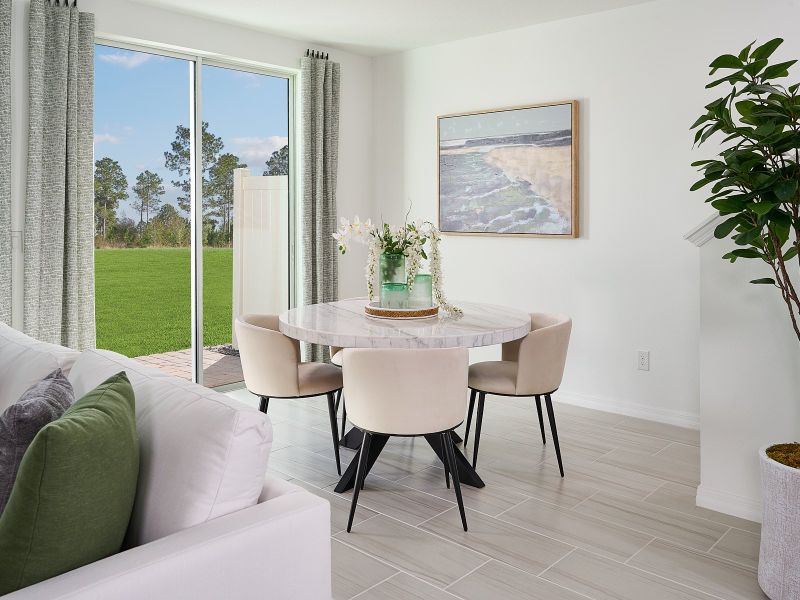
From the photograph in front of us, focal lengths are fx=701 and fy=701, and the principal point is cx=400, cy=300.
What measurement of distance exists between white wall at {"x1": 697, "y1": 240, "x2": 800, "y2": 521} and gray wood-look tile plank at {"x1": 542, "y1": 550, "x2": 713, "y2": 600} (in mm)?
716

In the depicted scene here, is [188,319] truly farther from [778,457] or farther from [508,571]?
[778,457]

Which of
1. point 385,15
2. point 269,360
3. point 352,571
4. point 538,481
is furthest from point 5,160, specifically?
point 538,481

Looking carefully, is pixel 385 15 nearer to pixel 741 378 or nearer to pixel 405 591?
pixel 741 378

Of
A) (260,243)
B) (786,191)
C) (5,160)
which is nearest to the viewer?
(786,191)

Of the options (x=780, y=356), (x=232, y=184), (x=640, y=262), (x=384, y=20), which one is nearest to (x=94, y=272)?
(x=232, y=184)

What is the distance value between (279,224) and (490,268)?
1.71 metres

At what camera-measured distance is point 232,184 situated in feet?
17.1

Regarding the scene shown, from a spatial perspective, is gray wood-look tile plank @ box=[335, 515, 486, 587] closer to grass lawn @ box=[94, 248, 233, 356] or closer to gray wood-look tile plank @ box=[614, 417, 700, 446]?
gray wood-look tile plank @ box=[614, 417, 700, 446]

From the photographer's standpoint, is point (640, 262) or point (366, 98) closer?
point (640, 262)

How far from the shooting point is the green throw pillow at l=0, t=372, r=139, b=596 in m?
1.19

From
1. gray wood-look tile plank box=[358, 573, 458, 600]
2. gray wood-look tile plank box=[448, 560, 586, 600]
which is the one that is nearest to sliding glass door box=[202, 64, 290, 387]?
gray wood-look tile plank box=[358, 573, 458, 600]

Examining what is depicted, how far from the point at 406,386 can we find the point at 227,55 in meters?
3.26

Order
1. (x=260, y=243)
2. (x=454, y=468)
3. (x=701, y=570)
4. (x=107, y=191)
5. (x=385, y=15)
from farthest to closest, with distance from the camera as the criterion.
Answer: (x=260, y=243), (x=385, y=15), (x=107, y=191), (x=454, y=468), (x=701, y=570)

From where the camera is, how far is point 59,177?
13.0 feet
